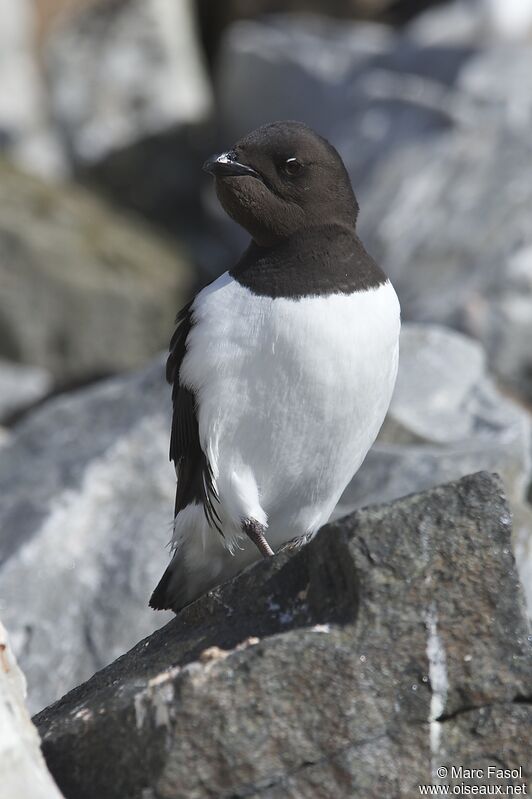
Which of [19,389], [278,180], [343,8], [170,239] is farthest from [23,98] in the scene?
[278,180]

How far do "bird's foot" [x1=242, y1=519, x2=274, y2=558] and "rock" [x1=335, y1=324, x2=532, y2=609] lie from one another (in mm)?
1713

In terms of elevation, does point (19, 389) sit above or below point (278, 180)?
above

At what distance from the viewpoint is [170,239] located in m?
15.7

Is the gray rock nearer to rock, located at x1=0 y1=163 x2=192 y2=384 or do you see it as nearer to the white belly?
rock, located at x1=0 y1=163 x2=192 y2=384

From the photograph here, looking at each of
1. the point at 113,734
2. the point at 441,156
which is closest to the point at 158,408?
the point at 113,734

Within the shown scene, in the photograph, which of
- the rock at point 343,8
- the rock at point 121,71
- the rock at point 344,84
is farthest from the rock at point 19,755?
the rock at point 343,8

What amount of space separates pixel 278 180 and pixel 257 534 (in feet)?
4.82

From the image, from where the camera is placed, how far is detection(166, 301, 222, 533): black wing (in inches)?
217

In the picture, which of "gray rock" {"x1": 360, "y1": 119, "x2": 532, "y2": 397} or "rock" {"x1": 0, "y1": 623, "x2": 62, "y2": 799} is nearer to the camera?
"rock" {"x1": 0, "y1": 623, "x2": 62, "y2": 799}

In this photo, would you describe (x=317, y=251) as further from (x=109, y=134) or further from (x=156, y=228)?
(x=109, y=134)

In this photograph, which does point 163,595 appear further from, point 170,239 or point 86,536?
point 170,239

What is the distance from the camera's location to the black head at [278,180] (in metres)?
5.25

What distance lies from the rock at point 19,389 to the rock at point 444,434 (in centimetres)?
360

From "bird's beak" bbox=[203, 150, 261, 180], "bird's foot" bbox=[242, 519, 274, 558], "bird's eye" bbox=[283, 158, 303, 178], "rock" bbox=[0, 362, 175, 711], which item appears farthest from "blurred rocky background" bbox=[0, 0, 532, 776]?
"bird's beak" bbox=[203, 150, 261, 180]
